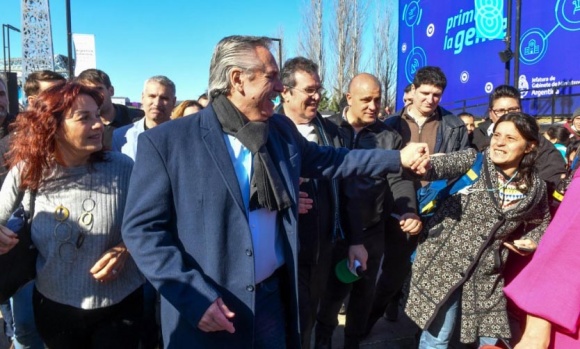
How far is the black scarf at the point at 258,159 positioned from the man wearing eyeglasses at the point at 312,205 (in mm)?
982

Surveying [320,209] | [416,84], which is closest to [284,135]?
[320,209]

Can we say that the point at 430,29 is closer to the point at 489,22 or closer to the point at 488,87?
the point at 489,22

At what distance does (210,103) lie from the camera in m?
2.08

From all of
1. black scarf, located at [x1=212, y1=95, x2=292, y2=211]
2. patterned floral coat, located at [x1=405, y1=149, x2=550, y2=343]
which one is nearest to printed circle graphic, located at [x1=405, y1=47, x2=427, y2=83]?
patterned floral coat, located at [x1=405, y1=149, x2=550, y2=343]

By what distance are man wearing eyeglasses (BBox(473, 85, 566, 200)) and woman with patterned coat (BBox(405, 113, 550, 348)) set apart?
94 centimetres

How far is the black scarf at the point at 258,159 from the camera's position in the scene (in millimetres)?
1921

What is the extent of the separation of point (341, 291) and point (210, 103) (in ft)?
6.57

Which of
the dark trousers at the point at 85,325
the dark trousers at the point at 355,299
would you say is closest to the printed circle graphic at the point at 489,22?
the dark trousers at the point at 355,299

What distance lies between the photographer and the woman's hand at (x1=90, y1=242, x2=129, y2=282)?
88.5 inches

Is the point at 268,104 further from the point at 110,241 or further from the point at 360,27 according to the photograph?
the point at 360,27

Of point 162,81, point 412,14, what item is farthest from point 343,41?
point 162,81

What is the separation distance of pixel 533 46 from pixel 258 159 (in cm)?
1378

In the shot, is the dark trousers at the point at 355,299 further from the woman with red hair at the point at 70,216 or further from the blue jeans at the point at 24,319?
the blue jeans at the point at 24,319

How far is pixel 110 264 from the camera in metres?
2.26
